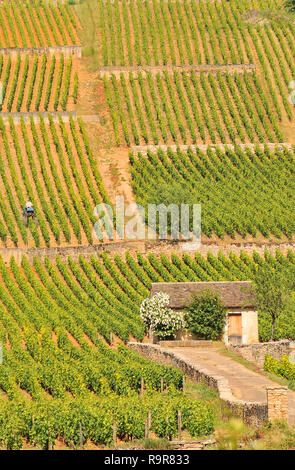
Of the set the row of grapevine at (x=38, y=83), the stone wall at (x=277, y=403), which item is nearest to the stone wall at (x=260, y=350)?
the stone wall at (x=277, y=403)

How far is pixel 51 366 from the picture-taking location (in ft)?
121

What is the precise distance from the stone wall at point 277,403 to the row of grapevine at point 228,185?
29370mm

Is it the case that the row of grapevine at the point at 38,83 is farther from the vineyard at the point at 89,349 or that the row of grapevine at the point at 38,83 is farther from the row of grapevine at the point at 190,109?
the vineyard at the point at 89,349

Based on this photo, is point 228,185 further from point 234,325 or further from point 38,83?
point 234,325

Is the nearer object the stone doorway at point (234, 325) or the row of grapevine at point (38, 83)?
the stone doorway at point (234, 325)

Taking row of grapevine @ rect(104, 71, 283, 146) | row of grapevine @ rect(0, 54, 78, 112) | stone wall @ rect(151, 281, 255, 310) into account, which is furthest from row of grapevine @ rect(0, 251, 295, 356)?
row of grapevine @ rect(0, 54, 78, 112)

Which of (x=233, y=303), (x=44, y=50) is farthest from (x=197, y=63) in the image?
(x=233, y=303)

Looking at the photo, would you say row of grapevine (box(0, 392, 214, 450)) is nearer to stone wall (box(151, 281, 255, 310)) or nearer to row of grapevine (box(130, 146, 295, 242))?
stone wall (box(151, 281, 255, 310))

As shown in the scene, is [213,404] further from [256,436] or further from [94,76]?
[94,76]

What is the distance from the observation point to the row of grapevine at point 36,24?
251ft

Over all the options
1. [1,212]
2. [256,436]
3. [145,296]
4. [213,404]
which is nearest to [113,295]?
[145,296]

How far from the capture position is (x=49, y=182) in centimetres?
5950

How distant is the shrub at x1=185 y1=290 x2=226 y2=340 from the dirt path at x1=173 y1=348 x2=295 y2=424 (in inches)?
69.8

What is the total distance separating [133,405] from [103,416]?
4.05 ft
